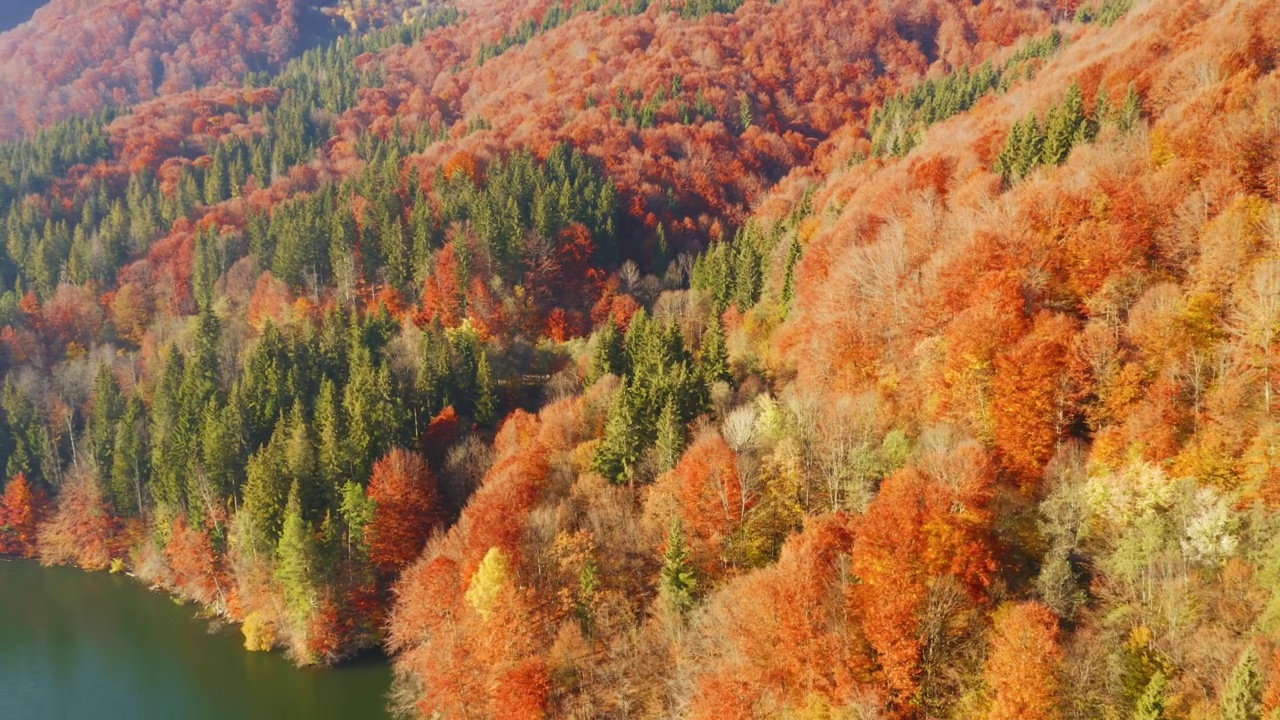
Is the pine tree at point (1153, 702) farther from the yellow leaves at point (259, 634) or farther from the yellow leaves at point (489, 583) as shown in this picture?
the yellow leaves at point (259, 634)

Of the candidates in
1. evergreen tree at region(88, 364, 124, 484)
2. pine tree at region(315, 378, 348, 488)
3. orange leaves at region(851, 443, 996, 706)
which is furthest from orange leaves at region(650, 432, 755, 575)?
evergreen tree at region(88, 364, 124, 484)

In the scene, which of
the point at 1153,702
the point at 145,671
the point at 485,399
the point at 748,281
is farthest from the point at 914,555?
the point at 145,671

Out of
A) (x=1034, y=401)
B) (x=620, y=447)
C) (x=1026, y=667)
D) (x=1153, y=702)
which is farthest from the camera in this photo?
(x=620, y=447)

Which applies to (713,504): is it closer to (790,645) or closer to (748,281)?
Answer: (790,645)

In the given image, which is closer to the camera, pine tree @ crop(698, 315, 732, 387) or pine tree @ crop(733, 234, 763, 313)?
pine tree @ crop(698, 315, 732, 387)

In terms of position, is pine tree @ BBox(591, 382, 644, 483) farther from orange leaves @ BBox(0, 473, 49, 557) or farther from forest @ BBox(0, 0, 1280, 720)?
orange leaves @ BBox(0, 473, 49, 557)

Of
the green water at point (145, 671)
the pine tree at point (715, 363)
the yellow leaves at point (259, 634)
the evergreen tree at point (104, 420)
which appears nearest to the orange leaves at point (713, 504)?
the pine tree at point (715, 363)

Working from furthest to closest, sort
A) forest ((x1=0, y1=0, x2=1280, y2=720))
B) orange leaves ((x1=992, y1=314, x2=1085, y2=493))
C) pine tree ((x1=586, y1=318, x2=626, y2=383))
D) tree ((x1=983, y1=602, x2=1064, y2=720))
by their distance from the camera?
pine tree ((x1=586, y1=318, x2=626, y2=383))
orange leaves ((x1=992, y1=314, x2=1085, y2=493))
forest ((x1=0, y1=0, x2=1280, y2=720))
tree ((x1=983, y1=602, x2=1064, y2=720))

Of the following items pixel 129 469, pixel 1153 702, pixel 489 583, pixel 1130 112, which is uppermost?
pixel 1130 112
